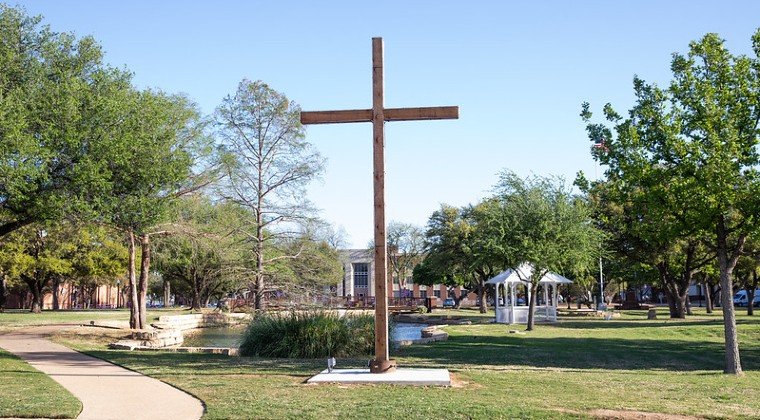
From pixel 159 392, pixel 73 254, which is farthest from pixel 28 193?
pixel 73 254

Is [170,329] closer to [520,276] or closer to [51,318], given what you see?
[51,318]

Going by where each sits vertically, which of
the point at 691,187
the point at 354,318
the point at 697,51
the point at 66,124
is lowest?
the point at 354,318

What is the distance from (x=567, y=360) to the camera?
17719mm

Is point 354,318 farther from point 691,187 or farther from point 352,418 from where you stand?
point 352,418

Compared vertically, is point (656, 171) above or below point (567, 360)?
above

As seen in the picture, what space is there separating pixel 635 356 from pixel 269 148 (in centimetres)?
2123

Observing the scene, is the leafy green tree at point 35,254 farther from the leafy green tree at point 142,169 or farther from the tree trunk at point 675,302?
the tree trunk at point 675,302

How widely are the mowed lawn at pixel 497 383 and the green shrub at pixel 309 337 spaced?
3.40ft

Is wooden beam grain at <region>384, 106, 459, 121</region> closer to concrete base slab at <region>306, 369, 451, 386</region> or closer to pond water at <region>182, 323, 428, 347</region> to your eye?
concrete base slab at <region>306, 369, 451, 386</region>

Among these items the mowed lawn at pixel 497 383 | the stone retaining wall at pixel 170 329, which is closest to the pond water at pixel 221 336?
the stone retaining wall at pixel 170 329

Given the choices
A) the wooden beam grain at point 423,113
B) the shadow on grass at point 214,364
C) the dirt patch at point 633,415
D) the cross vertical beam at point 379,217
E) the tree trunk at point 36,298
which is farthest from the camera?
the tree trunk at point 36,298

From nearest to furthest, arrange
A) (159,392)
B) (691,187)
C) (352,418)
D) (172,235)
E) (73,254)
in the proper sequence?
(352,418) → (159,392) → (691,187) → (172,235) → (73,254)

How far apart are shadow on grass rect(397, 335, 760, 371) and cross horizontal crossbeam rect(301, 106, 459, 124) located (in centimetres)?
561

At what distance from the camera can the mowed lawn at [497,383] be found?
30.3 ft
